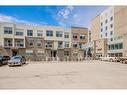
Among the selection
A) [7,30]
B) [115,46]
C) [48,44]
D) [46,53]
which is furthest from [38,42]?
[115,46]

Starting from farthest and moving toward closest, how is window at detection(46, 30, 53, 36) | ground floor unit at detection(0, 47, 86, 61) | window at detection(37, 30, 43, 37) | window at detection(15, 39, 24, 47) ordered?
window at detection(46, 30, 53, 36) < window at detection(37, 30, 43, 37) < window at detection(15, 39, 24, 47) < ground floor unit at detection(0, 47, 86, 61)

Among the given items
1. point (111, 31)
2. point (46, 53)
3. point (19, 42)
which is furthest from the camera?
point (111, 31)

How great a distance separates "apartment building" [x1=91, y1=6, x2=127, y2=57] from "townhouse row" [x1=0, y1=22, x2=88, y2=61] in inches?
402

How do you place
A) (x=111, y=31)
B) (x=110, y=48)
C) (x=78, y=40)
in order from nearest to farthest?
(x=78, y=40) < (x=110, y=48) < (x=111, y=31)

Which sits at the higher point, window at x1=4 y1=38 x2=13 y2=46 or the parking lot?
window at x1=4 y1=38 x2=13 y2=46

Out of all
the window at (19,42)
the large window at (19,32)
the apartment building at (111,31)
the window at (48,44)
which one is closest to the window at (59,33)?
the window at (48,44)

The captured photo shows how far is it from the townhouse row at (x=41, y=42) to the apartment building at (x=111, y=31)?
1021 centimetres

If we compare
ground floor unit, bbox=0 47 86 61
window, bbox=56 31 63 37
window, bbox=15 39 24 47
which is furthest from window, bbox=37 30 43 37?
window, bbox=15 39 24 47

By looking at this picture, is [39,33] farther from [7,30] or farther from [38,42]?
[7,30]

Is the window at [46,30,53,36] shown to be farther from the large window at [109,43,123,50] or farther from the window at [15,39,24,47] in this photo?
the large window at [109,43,123,50]

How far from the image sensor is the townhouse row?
40.1 m

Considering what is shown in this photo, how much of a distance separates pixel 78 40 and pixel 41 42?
31.5 feet

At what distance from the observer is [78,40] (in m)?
46.8

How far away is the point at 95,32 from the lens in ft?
233
